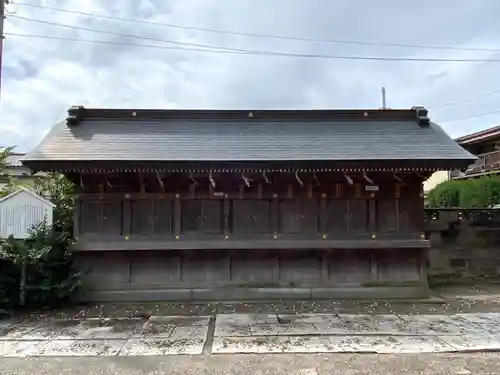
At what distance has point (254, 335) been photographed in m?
5.38

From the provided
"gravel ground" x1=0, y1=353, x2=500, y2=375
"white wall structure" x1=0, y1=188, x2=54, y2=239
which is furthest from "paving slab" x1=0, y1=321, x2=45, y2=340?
"white wall structure" x1=0, y1=188, x2=54, y2=239

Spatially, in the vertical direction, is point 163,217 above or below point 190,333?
above

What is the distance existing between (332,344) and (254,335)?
1033 millimetres

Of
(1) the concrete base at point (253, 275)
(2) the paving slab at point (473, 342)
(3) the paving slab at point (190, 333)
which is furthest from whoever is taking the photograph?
(1) the concrete base at point (253, 275)

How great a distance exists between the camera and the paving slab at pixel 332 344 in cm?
476

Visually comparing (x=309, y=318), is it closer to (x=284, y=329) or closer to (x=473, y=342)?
(x=284, y=329)

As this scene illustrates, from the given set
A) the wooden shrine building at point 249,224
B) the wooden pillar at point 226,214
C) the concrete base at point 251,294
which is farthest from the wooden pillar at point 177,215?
the concrete base at point 251,294

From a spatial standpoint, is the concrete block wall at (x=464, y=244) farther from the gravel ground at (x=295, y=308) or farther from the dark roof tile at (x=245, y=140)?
the dark roof tile at (x=245, y=140)

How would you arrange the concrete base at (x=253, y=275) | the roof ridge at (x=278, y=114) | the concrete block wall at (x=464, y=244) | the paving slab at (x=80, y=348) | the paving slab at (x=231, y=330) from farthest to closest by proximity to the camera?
the concrete block wall at (x=464, y=244)
the roof ridge at (x=278, y=114)
the concrete base at (x=253, y=275)
the paving slab at (x=231, y=330)
the paving slab at (x=80, y=348)

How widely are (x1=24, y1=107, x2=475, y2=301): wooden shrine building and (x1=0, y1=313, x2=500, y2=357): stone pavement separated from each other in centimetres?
140

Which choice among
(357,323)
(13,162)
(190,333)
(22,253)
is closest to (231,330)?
(190,333)

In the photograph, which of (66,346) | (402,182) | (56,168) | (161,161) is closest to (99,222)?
(56,168)

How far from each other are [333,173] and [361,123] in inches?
77.2

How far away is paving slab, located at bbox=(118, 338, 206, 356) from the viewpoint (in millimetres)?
4738
